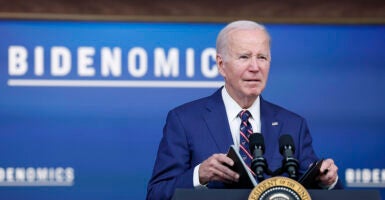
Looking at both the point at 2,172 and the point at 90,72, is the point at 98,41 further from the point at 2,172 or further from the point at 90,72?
the point at 2,172

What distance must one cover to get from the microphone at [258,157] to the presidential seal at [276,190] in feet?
0.23

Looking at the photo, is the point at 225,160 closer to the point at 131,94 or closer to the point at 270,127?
the point at 270,127

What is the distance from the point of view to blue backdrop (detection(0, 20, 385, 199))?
13.5ft

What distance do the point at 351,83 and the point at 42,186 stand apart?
140cm

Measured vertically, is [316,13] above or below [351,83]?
above

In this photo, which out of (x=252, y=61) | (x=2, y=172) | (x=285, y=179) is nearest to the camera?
(x=285, y=179)

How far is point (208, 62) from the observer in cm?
417

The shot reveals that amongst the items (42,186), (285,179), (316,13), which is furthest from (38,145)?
(285,179)

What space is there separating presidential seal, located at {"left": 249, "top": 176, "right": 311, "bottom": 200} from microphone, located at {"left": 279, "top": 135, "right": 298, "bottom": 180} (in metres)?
0.12

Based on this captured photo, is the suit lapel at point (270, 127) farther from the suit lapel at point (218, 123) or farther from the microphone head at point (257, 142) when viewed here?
the microphone head at point (257, 142)

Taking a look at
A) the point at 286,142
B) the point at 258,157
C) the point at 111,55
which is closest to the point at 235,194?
the point at 258,157

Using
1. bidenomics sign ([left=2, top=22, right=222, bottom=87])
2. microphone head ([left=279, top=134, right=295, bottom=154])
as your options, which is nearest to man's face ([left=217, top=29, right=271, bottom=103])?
microphone head ([left=279, top=134, right=295, bottom=154])

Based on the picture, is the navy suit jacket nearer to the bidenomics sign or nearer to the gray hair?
the gray hair

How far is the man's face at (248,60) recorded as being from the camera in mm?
2826
